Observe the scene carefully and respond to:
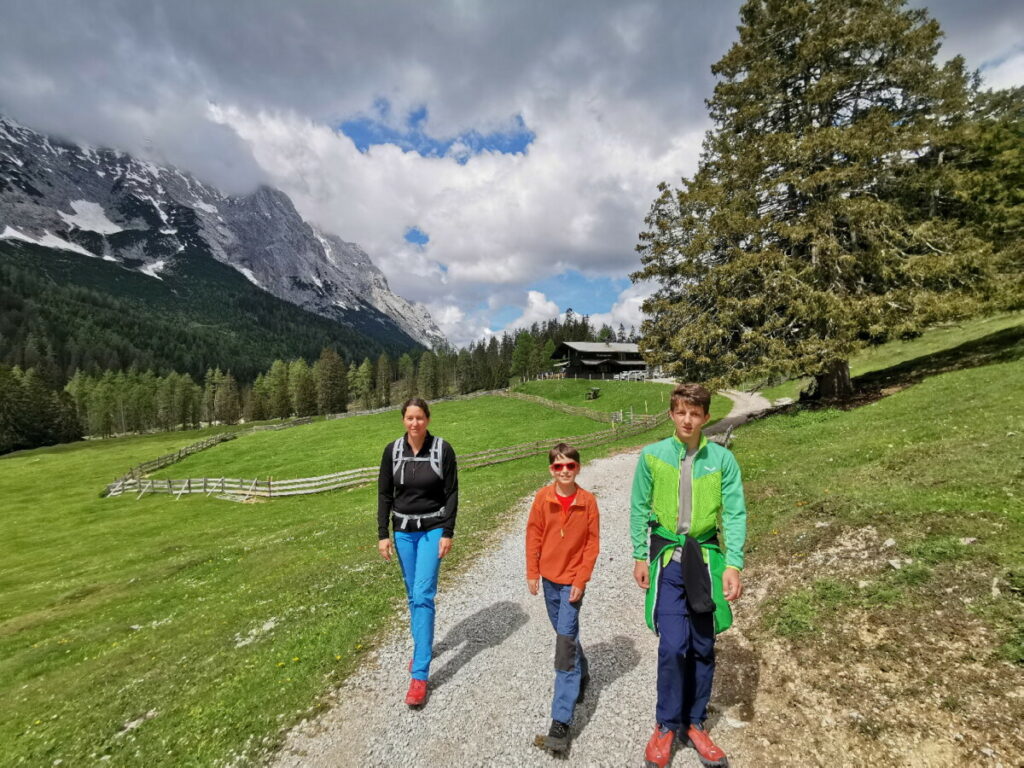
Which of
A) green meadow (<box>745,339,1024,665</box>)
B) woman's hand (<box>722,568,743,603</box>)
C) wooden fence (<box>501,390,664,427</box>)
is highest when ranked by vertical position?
woman's hand (<box>722,568,743,603</box>)

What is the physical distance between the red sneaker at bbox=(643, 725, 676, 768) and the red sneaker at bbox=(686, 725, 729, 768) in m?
0.21

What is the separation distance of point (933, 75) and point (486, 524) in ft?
80.0

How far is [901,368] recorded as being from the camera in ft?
77.0

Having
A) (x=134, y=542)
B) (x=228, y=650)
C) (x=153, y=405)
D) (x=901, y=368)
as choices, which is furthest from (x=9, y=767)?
(x=153, y=405)

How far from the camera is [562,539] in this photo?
4738 mm

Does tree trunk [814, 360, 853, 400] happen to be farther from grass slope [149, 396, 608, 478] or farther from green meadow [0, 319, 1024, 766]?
grass slope [149, 396, 608, 478]

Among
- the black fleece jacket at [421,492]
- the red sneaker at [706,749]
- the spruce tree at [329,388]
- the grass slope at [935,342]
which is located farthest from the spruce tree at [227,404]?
the red sneaker at [706,749]

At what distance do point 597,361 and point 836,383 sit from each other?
5879 centimetres

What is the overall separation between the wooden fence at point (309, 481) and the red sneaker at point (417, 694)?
80.4 ft

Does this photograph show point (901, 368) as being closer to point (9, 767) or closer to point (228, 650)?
point (228, 650)

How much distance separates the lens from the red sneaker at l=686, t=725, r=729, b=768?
4.06m

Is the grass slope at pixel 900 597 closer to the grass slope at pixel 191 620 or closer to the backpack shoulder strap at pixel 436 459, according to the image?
the backpack shoulder strap at pixel 436 459

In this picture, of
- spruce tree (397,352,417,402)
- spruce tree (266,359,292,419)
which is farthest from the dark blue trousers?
spruce tree (266,359,292,419)

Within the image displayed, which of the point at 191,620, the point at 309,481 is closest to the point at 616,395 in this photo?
the point at 309,481
